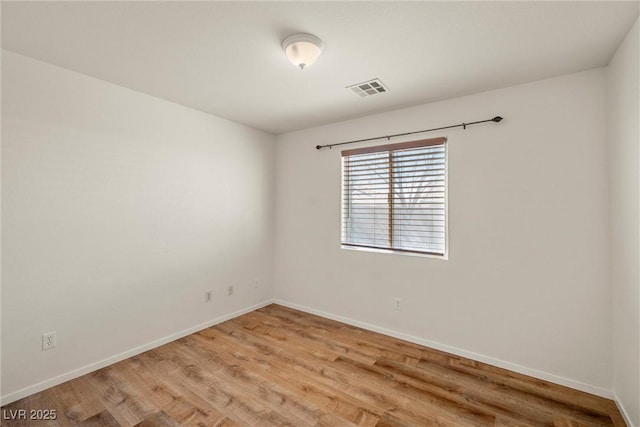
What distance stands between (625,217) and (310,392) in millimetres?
2414

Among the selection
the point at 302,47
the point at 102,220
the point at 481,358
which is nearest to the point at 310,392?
the point at 481,358

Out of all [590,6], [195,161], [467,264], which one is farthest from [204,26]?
[467,264]

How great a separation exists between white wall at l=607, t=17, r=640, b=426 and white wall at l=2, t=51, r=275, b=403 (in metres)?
3.45

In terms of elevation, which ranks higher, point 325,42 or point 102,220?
point 325,42

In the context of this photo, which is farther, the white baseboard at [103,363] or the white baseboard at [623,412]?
the white baseboard at [103,363]

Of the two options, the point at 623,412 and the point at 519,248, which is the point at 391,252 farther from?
the point at 623,412

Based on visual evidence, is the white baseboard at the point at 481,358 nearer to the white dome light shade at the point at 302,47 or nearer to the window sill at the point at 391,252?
the window sill at the point at 391,252

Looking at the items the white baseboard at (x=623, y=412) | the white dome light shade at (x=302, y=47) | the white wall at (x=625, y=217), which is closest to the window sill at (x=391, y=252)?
the white wall at (x=625, y=217)

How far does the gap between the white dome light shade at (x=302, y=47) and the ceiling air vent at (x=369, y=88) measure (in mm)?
684

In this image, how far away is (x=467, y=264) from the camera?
2645 millimetres

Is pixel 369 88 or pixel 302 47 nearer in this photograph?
pixel 302 47

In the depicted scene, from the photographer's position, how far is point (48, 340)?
216 cm

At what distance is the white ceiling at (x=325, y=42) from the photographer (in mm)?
1557

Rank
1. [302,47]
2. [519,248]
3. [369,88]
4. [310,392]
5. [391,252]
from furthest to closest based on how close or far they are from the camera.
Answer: [391,252]
[369,88]
[519,248]
[310,392]
[302,47]
